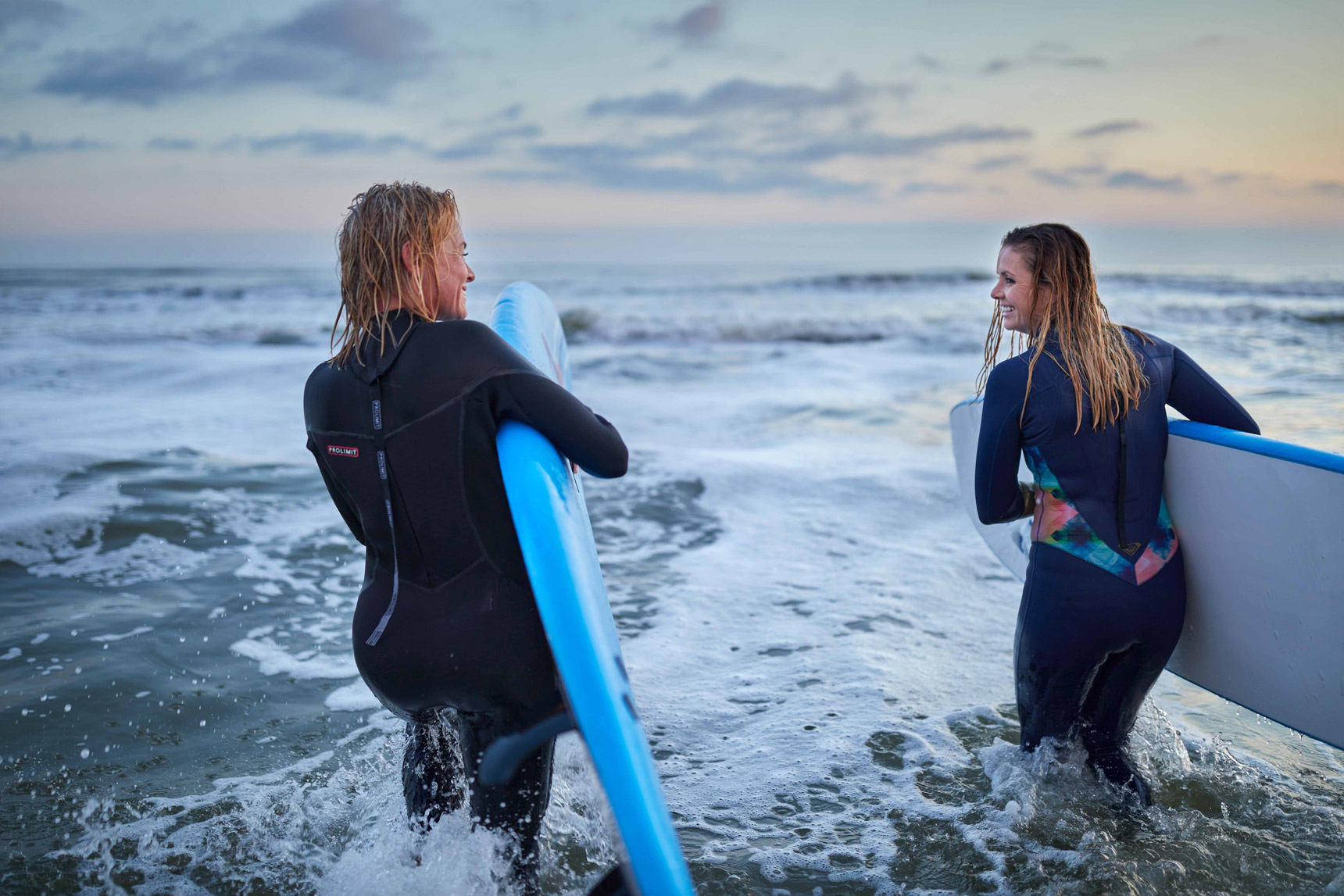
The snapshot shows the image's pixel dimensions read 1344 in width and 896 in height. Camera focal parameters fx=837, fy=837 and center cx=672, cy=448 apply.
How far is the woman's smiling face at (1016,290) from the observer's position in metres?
2.23

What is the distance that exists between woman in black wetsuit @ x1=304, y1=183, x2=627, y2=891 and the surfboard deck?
5.51ft

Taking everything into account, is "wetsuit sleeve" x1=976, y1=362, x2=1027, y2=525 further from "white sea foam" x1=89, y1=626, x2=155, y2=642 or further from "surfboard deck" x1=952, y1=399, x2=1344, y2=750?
"white sea foam" x1=89, y1=626, x2=155, y2=642

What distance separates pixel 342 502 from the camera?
1893 millimetres

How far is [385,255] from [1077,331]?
66.9 inches

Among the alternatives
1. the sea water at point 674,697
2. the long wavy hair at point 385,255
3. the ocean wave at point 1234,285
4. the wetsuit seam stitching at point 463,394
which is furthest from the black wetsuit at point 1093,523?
the ocean wave at point 1234,285

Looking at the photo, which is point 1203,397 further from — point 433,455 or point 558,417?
point 433,455

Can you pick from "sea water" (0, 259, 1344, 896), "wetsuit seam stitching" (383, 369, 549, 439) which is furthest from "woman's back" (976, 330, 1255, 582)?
"wetsuit seam stitching" (383, 369, 549, 439)

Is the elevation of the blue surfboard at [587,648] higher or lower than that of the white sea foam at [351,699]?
higher

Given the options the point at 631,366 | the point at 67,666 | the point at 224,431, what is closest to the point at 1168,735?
the point at 67,666

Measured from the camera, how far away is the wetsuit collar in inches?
63.3

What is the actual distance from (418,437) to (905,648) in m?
2.92

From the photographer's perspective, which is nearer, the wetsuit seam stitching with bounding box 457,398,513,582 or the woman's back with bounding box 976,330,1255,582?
the wetsuit seam stitching with bounding box 457,398,513,582

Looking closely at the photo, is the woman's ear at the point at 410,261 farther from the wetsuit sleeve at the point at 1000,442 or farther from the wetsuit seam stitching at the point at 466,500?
the wetsuit sleeve at the point at 1000,442

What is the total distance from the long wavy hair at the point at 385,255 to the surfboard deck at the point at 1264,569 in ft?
6.71
